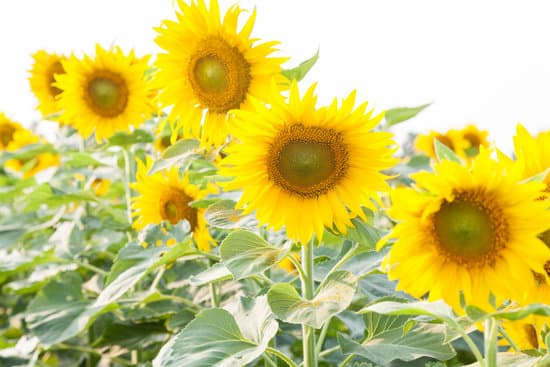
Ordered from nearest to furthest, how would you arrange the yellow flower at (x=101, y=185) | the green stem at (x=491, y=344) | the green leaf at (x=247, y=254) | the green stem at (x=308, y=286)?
the green stem at (x=491, y=344), the green leaf at (x=247, y=254), the green stem at (x=308, y=286), the yellow flower at (x=101, y=185)

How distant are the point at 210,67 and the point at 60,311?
2.81ft

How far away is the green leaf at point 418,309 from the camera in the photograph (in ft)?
3.35

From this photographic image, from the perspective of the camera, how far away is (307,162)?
4.40 ft

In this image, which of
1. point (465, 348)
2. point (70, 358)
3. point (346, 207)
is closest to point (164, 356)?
point (346, 207)

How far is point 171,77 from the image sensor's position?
1678mm

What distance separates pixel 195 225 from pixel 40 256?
56cm

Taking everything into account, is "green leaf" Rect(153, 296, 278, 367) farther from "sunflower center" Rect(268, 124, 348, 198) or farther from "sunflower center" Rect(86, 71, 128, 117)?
"sunflower center" Rect(86, 71, 128, 117)

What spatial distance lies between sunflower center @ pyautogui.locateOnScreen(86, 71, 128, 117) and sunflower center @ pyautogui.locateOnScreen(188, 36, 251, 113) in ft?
2.34

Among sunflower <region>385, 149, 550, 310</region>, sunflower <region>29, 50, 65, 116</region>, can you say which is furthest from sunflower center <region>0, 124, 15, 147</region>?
sunflower <region>385, 149, 550, 310</region>

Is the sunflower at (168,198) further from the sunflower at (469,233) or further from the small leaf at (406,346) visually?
the sunflower at (469,233)

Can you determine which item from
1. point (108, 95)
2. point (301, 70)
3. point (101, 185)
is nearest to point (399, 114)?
point (301, 70)

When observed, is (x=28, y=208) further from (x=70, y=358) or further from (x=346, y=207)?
(x=346, y=207)

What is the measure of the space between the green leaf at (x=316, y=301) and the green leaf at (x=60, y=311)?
0.60m

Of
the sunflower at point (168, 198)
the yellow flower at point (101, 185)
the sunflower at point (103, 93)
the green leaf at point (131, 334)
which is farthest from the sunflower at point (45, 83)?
the green leaf at point (131, 334)
